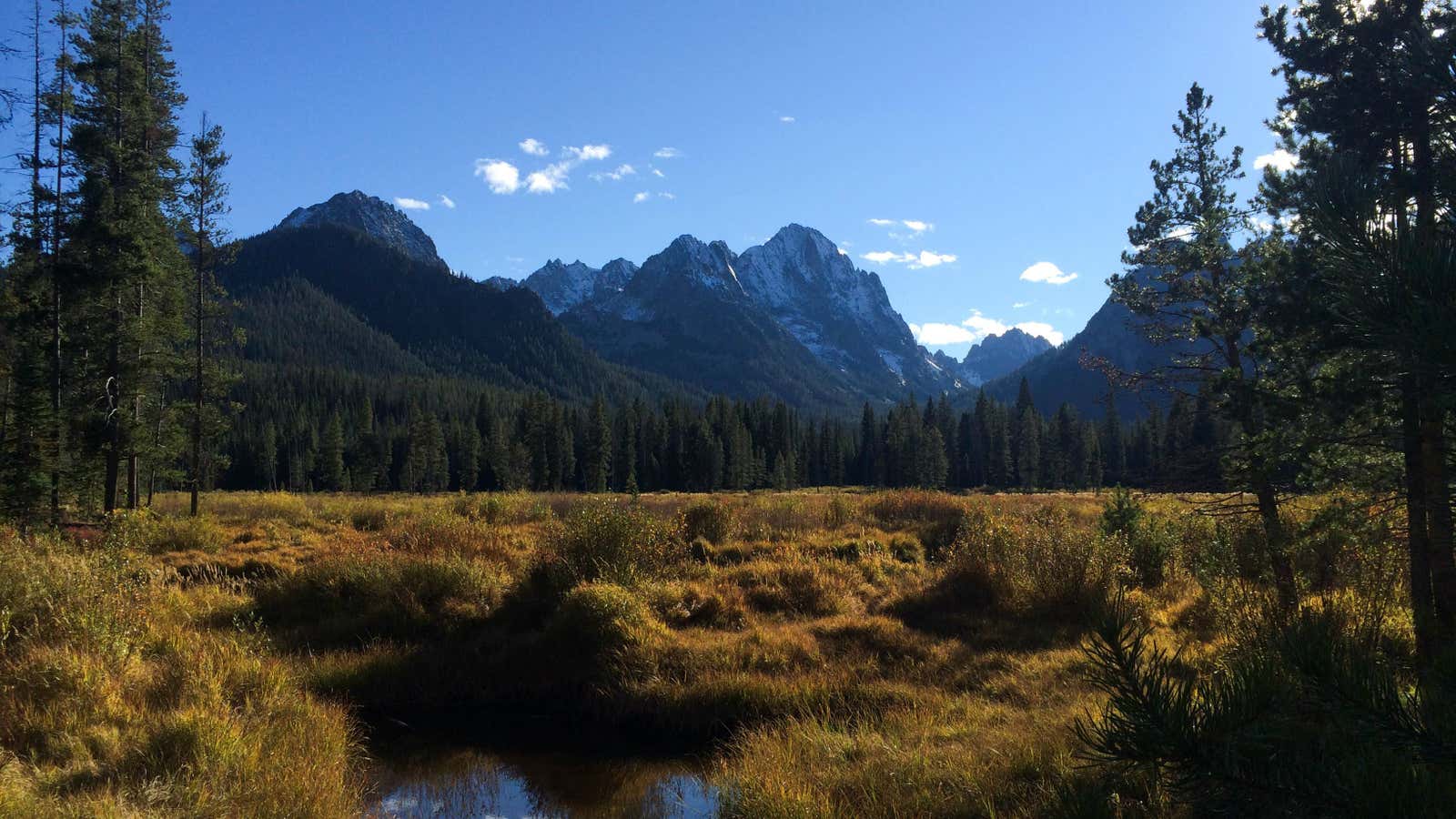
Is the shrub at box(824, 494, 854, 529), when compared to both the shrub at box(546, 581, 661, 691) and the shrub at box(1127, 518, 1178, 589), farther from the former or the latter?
the shrub at box(546, 581, 661, 691)

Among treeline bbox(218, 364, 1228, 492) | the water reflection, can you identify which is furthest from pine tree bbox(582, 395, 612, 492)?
the water reflection

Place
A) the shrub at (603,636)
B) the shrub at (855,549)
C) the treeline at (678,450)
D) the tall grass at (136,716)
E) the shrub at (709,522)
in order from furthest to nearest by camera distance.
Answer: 1. the treeline at (678,450)
2. the shrub at (709,522)
3. the shrub at (855,549)
4. the shrub at (603,636)
5. the tall grass at (136,716)

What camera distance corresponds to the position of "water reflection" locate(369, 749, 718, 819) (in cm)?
664

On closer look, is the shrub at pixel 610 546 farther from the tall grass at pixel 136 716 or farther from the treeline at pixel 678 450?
the treeline at pixel 678 450

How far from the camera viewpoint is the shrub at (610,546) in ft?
37.9

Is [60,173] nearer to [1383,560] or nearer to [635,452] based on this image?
[1383,560]

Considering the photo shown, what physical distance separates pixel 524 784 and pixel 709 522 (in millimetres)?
9208

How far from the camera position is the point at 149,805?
4.85 metres

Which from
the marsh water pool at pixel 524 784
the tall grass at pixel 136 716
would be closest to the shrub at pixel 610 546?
the marsh water pool at pixel 524 784

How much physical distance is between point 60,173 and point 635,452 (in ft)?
238

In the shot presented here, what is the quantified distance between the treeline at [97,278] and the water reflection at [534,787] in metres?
16.1

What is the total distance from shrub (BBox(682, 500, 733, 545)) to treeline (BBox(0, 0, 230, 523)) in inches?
600

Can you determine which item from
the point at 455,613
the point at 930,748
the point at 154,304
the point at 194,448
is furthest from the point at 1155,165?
the point at 194,448

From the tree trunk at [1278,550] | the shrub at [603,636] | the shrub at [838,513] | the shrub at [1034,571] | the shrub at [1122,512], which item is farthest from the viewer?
the shrub at [838,513]
